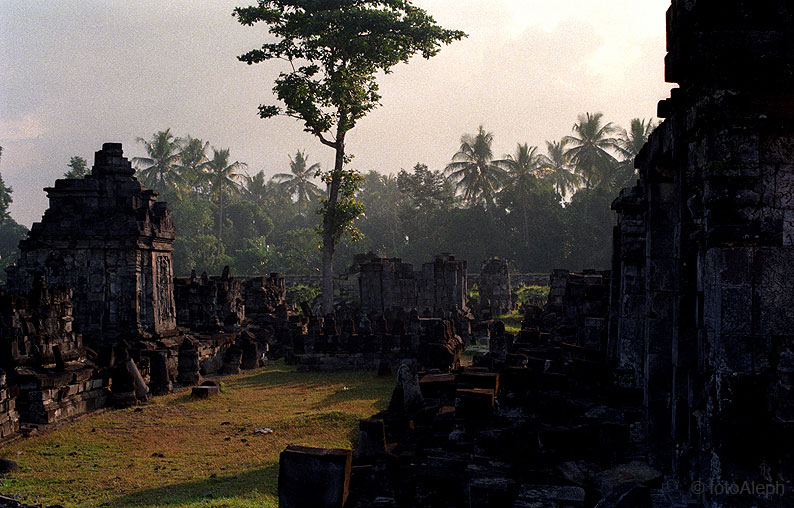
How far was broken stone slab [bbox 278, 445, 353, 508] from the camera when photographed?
5121 millimetres

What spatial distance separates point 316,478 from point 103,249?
31.9 ft

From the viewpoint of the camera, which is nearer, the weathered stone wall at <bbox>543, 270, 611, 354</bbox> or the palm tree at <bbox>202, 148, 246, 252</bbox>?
the weathered stone wall at <bbox>543, 270, 611, 354</bbox>

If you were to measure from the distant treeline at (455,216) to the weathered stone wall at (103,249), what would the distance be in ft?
93.8

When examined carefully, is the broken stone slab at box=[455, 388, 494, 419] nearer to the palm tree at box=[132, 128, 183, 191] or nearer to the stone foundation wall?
the stone foundation wall

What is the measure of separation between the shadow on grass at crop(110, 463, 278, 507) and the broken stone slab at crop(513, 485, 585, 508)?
321cm

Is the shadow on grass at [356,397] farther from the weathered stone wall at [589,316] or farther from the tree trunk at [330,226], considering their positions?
the tree trunk at [330,226]

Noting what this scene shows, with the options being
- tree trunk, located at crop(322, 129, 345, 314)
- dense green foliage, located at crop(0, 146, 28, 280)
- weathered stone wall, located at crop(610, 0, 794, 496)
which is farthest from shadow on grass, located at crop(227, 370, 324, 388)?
dense green foliage, located at crop(0, 146, 28, 280)

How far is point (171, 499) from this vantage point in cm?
673

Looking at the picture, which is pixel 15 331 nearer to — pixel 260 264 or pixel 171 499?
pixel 171 499

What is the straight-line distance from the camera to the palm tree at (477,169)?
151 feet

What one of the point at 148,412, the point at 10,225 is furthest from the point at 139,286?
the point at 10,225

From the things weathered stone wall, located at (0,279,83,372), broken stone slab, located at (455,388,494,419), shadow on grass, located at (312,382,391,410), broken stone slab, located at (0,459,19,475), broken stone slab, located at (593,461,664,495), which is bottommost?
shadow on grass, located at (312,382,391,410)

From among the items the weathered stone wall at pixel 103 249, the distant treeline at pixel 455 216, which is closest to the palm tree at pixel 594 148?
the distant treeline at pixel 455 216

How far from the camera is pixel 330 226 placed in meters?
24.5
